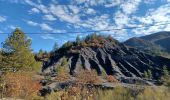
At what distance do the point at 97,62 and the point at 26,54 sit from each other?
86724mm

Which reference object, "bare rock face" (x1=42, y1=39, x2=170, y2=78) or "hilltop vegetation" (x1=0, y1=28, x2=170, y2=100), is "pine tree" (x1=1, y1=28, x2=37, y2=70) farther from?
"bare rock face" (x1=42, y1=39, x2=170, y2=78)

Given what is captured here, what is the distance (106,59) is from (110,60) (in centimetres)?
230

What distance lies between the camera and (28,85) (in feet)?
123

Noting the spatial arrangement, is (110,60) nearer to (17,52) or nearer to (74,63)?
(74,63)

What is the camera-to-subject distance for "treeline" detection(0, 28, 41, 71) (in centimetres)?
4971

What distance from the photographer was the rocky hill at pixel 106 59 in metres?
129

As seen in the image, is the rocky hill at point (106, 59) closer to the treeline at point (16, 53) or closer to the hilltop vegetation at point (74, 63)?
the hilltop vegetation at point (74, 63)

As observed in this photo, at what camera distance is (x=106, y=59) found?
140125mm

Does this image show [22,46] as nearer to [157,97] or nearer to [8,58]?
[8,58]

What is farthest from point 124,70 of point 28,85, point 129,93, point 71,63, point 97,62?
point 129,93

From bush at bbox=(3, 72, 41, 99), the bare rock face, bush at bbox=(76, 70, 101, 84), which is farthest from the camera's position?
the bare rock face

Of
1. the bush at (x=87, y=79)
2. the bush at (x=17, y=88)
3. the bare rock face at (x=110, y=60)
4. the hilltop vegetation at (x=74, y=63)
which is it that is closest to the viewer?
the bush at (x=17, y=88)

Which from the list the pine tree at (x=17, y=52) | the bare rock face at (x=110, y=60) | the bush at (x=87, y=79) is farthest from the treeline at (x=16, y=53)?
→ the bare rock face at (x=110, y=60)

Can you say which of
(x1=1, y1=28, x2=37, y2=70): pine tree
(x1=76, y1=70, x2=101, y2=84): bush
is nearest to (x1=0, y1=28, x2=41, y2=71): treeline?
(x1=1, y1=28, x2=37, y2=70): pine tree
